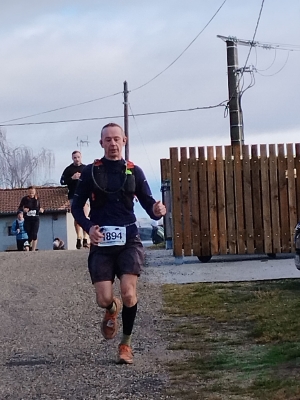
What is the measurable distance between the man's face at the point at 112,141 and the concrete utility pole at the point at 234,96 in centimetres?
1636

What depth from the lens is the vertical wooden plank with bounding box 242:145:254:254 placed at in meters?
13.3

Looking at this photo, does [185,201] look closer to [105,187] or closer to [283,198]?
[283,198]

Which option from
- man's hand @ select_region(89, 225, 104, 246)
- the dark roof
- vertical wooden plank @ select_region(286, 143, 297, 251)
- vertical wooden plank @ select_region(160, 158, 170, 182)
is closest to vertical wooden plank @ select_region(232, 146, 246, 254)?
vertical wooden plank @ select_region(286, 143, 297, 251)

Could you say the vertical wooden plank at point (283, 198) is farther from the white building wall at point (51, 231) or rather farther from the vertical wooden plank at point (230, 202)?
the white building wall at point (51, 231)

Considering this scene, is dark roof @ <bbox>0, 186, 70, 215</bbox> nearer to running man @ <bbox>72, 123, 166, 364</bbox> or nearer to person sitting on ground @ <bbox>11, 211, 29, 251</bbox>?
person sitting on ground @ <bbox>11, 211, 29, 251</bbox>

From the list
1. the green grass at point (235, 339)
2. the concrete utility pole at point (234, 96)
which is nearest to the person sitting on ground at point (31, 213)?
the concrete utility pole at point (234, 96)

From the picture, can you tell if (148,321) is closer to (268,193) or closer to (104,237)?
(104,237)

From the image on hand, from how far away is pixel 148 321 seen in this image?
27.7 ft

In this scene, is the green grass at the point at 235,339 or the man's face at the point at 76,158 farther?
the man's face at the point at 76,158

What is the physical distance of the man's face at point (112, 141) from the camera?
6777mm

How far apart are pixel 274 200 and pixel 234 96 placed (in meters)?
10.8

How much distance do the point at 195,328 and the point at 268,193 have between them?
5.81m

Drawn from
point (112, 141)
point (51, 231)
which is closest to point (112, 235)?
point (112, 141)

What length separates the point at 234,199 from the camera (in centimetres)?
1337
